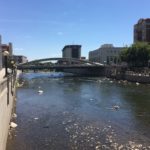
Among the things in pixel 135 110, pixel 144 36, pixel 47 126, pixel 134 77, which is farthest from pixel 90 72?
pixel 47 126

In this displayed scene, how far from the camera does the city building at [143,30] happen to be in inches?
7244

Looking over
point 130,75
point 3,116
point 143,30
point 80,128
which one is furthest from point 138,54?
point 3,116

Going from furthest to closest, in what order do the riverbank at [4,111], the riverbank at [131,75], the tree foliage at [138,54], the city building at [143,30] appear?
1. the city building at [143,30]
2. the tree foliage at [138,54]
3. the riverbank at [131,75]
4. the riverbank at [4,111]

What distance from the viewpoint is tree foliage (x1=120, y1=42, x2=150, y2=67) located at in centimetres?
12719

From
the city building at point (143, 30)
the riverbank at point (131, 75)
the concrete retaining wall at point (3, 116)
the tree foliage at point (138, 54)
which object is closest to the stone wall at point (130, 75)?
the riverbank at point (131, 75)

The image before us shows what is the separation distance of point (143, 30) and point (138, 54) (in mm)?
60937

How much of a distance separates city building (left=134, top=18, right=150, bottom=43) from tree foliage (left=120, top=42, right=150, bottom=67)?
51.6 meters

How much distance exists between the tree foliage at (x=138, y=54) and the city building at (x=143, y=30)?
5158 centimetres

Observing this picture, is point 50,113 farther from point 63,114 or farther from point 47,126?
point 47,126

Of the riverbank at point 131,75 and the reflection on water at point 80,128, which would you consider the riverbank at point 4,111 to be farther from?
the riverbank at point 131,75

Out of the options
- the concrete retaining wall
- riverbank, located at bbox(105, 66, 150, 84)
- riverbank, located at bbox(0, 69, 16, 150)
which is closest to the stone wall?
riverbank, located at bbox(105, 66, 150, 84)

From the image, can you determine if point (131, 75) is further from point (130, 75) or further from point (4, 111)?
point (4, 111)

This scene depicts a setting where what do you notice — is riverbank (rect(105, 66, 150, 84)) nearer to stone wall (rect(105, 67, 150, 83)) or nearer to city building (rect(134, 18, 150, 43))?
stone wall (rect(105, 67, 150, 83))

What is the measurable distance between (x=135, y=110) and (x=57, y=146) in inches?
750
